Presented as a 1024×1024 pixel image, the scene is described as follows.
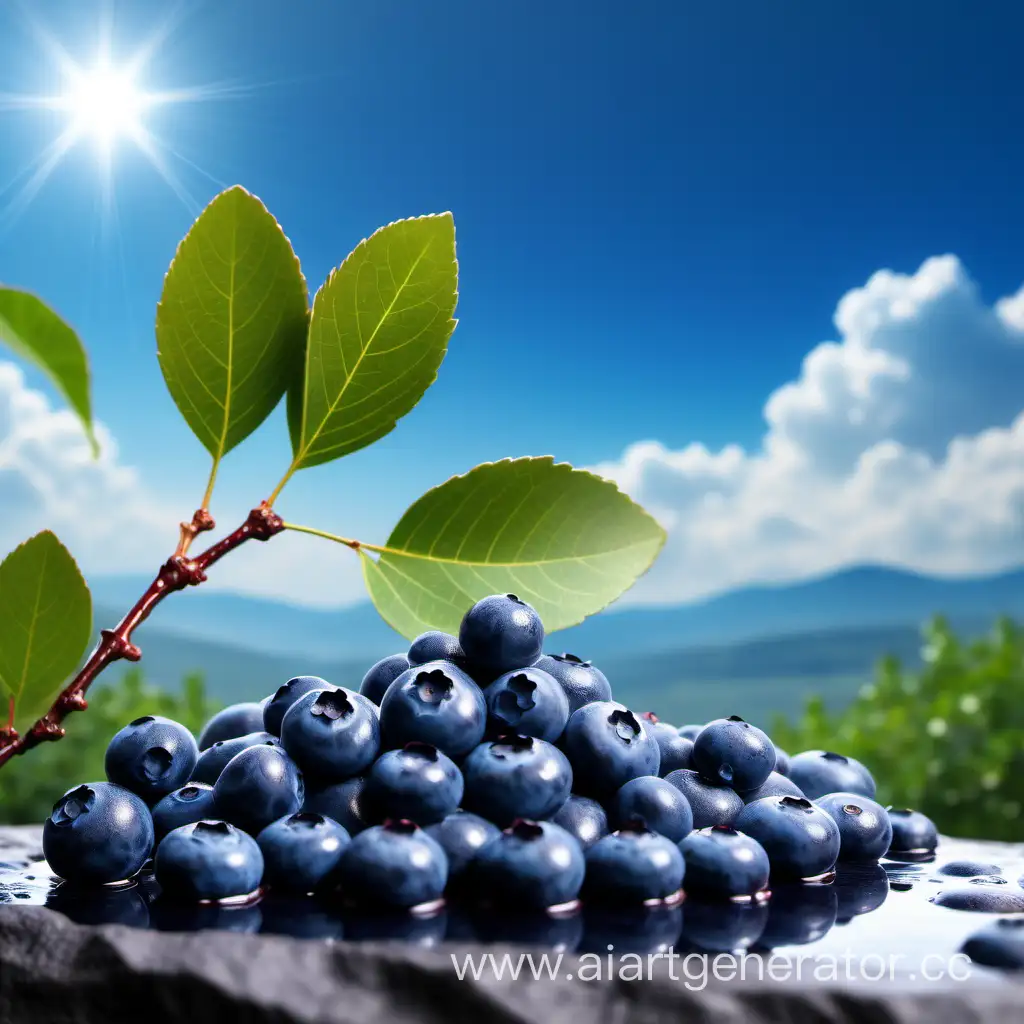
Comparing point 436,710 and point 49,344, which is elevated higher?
point 49,344

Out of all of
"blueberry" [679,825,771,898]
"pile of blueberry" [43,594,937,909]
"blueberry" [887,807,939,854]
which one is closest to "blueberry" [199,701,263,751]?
"pile of blueberry" [43,594,937,909]

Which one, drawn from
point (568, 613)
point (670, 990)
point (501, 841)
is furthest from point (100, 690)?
point (670, 990)

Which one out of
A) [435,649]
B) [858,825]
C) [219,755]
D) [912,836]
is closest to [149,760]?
[219,755]

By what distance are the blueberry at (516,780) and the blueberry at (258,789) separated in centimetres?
15

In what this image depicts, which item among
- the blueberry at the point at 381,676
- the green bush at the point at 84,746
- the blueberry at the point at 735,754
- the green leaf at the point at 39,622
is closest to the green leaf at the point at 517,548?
the blueberry at the point at 381,676

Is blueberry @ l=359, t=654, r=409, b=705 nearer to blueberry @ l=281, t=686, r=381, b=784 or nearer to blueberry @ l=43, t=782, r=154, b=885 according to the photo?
blueberry @ l=281, t=686, r=381, b=784

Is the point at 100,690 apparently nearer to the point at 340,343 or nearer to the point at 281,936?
the point at 340,343

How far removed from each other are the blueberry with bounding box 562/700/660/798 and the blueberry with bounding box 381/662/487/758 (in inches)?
3.4

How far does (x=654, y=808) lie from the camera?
0.94 m

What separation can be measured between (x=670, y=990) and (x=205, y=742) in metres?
0.67

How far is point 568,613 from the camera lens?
1166mm

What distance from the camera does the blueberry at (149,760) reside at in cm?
105

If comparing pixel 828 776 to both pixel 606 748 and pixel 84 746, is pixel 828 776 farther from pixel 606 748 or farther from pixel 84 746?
pixel 84 746

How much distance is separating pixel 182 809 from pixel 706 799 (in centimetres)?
48
